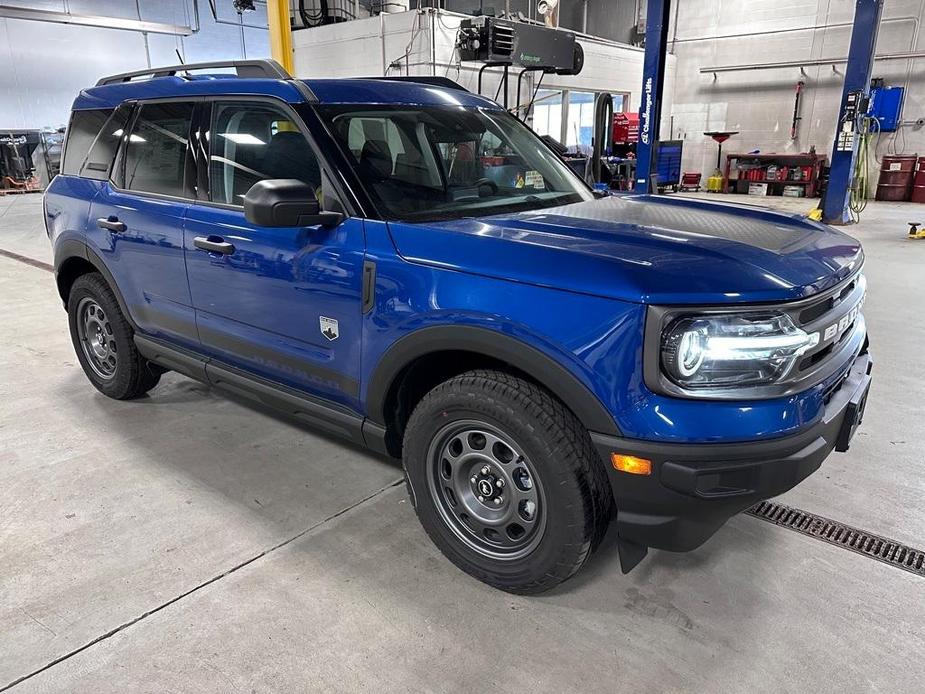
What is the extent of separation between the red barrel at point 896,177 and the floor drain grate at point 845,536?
14986 mm

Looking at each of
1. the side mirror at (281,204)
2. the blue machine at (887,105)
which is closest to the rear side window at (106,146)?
the side mirror at (281,204)

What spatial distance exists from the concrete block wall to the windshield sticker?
15.6 meters

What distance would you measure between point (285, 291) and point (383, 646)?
1.28 m

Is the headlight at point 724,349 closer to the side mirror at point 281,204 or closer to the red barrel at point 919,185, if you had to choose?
the side mirror at point 281,204

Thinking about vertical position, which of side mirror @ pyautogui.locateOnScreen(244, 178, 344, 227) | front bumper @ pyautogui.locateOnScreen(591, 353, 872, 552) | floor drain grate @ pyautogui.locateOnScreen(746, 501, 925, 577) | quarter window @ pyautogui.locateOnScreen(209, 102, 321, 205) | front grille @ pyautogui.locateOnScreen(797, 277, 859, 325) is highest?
quarter window @ pyautogui.locateOnScreen(209, 102, 321, 205)

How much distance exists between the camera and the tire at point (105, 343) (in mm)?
3557

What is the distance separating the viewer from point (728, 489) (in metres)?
1.71

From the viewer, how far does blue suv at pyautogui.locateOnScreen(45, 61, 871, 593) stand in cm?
170

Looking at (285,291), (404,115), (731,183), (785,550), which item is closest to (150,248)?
(285,291)

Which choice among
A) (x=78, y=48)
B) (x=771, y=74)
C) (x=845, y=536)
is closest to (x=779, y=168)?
(x=771, y=74)

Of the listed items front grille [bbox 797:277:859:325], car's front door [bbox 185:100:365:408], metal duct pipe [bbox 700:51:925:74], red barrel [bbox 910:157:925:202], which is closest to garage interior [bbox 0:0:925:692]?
car's front door [bbox 185:100:365:408]

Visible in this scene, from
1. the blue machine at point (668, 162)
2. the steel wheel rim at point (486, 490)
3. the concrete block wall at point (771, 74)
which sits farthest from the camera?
the blue machine at point (668, 162)

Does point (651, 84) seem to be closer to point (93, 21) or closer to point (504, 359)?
point (504, 359)

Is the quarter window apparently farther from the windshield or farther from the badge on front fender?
the badge on front fender
